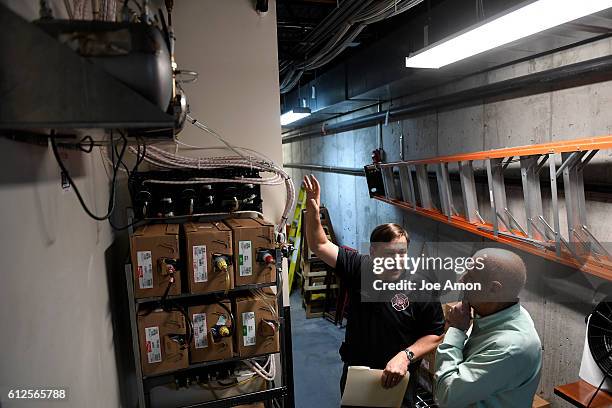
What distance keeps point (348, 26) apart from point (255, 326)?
2.15m

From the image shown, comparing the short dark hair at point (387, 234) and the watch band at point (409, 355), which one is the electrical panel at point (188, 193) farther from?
the watch band at point (409, 355)

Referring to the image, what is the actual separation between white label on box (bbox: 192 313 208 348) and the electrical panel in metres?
0.53

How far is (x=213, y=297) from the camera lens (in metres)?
2.00

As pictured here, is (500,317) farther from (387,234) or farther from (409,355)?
(387,234)

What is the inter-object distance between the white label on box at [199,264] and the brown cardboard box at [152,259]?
79 millimetres

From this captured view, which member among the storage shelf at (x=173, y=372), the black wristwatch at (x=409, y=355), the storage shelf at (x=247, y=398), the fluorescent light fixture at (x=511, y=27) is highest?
the fluorescent light fixture at (x=511, y=27)

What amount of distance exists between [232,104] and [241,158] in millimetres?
393

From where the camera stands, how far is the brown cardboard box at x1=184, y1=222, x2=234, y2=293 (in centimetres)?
180

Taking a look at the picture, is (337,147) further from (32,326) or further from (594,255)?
(32,326)

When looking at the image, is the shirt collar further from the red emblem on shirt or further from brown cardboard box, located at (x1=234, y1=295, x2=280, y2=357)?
brown cardboard box, located at (x1=234, y1=295, x2=280, y2=357)

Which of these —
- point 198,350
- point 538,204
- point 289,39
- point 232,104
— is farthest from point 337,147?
point 198,350

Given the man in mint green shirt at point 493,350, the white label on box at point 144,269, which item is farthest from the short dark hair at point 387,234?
the white label on box at point 144,269

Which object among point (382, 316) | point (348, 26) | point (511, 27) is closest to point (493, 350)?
point (382, 316)

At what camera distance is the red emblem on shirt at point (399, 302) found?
1754 mm
